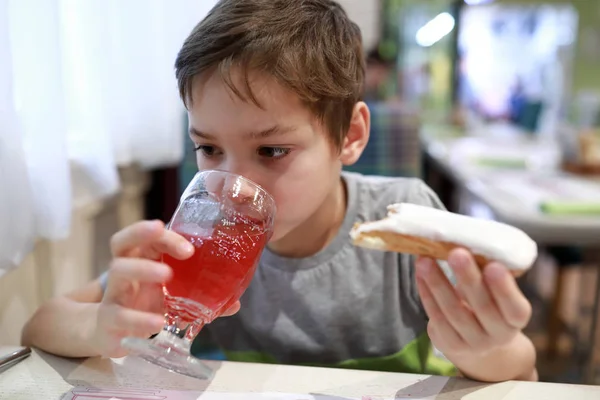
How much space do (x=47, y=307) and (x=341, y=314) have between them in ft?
1.67

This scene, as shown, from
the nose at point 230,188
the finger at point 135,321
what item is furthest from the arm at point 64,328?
the nose at point 230,188

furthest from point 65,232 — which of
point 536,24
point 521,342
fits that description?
point 536,24

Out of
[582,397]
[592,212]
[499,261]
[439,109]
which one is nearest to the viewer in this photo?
[499,261]

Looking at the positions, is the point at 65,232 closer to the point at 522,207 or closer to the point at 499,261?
the point at 499,261

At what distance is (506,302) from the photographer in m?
0.56

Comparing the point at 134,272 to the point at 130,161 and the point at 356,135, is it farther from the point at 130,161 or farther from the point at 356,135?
the point at 130,161

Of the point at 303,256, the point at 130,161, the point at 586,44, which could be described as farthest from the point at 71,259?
the point at 586,44

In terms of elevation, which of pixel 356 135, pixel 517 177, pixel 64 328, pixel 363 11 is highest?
pixel 363 11

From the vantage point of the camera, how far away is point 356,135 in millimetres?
1026

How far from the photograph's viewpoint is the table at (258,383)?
692 millimetres

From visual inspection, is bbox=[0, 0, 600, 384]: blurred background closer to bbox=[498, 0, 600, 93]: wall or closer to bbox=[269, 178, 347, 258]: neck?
bbox=[269, 178, 347, 258]: neck

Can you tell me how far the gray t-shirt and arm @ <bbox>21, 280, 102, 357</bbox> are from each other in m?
0.34

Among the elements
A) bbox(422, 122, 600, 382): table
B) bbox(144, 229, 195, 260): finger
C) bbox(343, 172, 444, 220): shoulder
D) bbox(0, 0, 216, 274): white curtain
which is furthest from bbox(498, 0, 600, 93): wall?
bbox(144, 229, 195, 260): finger

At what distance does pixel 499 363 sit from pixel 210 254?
399mm
